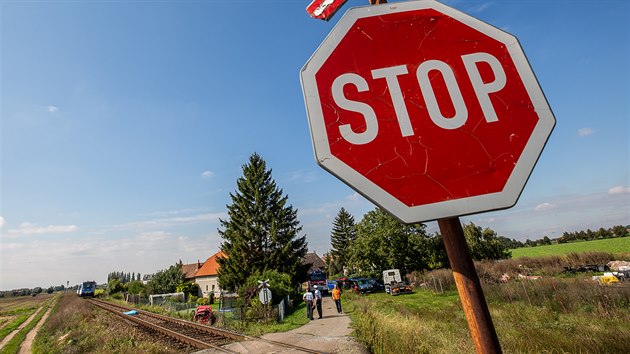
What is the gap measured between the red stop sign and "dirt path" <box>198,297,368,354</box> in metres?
8.71

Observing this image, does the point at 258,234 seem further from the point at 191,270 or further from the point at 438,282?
the point at 191,270

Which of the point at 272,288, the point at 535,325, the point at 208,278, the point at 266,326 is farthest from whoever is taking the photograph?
the point at 208,278

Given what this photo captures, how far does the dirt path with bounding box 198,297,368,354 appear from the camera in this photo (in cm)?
900

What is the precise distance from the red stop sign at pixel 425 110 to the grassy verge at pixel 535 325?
729 cm

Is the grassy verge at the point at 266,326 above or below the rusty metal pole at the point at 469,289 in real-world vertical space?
below

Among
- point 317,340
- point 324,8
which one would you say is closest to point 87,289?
point 317,340

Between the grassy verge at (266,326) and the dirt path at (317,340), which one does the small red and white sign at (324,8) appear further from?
the grassy verge at (266,326)

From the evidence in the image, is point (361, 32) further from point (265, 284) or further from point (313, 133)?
point (265, 284)

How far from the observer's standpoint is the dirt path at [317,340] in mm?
9000

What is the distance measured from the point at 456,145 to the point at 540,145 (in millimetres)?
316

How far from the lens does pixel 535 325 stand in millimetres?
9836

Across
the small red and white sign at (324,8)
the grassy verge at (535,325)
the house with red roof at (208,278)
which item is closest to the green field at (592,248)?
the grassy verge at (535,325)

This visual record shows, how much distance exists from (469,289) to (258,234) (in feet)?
95.4

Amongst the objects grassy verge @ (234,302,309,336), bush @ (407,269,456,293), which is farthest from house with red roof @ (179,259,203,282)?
grassy verge @ (234,302,309,336)
